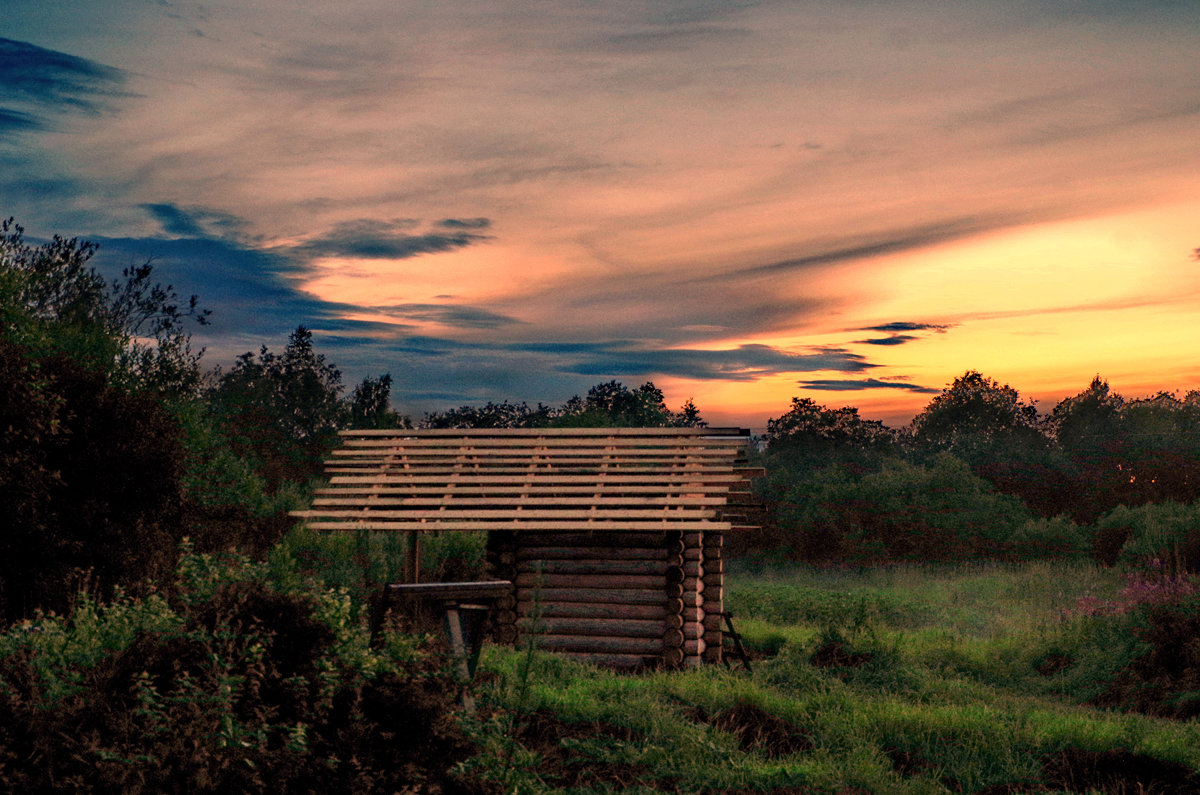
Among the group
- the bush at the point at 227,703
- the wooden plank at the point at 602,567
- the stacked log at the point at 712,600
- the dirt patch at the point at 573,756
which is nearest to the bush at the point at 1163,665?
the stacked log at the point at 712,600

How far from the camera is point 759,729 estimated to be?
9945 millimetres

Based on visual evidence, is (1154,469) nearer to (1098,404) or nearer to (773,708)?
(1098,404)

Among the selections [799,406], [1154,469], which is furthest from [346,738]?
[799,406]

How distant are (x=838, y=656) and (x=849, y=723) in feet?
16.1

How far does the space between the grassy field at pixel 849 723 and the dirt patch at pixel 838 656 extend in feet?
0.11

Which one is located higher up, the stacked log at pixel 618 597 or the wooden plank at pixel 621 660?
the stacked log at pixel 618 597

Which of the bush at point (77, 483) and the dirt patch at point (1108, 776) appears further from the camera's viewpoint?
the bush at point (77, 483)

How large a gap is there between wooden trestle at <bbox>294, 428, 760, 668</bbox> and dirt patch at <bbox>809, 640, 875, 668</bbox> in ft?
5.30

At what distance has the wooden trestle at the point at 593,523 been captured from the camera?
1545cm

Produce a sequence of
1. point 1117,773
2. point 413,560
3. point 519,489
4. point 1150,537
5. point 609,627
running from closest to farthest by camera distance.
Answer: point 1117,773
point 609,627
point 519,489
point 413,560
point 1150,537

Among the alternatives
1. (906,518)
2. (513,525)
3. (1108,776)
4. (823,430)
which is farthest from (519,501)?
(823,430)

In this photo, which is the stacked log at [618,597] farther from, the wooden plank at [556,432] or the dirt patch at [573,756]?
the dirt patch at [573,756]

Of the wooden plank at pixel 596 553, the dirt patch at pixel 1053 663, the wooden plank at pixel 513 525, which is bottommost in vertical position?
the dirt patch at pixel 1053 663

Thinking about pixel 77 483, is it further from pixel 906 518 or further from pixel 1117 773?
pixel 906 518
